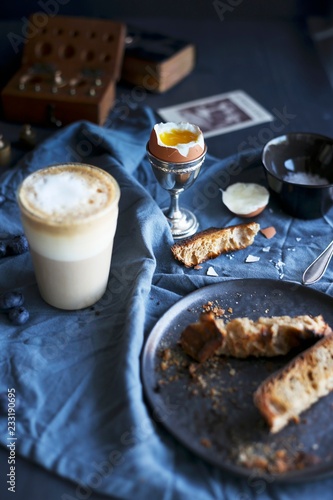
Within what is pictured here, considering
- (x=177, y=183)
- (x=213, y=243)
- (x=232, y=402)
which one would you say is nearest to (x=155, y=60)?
(x=177, y=183)

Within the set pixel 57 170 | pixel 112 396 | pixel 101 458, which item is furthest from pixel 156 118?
pixel 101 458

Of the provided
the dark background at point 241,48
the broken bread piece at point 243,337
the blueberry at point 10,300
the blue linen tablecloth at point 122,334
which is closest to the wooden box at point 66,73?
the dark background at point 241,48

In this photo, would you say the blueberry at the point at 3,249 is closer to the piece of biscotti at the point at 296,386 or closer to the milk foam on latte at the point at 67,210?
the milk foam on latte at the point at 67,210

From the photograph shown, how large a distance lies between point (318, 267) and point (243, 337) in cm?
Answer: 35

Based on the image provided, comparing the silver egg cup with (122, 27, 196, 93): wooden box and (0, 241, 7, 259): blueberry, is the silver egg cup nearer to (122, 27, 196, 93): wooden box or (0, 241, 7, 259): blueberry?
(0, 241, 7, 259): blueberry

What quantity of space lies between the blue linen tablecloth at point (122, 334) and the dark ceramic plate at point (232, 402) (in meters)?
0.03

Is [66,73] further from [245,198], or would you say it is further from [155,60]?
[245,198]

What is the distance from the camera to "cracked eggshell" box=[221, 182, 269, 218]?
1598 mm

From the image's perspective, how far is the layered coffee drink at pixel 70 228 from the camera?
1187mm

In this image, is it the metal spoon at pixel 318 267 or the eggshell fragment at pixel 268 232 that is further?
the eggshell fragment at pixel 268 232

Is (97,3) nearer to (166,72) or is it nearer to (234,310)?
(166,72)

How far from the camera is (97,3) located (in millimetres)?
2604

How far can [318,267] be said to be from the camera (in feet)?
4.72

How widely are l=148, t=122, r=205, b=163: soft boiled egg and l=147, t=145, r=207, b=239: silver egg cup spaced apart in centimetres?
1
